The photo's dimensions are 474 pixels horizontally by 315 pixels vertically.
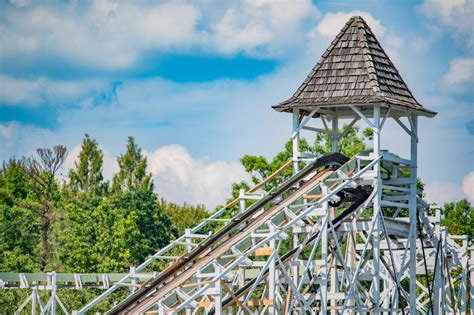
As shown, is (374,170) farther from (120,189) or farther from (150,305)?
(120,189)

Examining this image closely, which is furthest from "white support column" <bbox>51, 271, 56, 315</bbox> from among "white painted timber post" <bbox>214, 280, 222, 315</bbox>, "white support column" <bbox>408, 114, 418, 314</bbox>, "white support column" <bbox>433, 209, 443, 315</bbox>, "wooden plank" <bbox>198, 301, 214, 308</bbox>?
"white support column" <bbox>433, 209, 443, 315</bbox>

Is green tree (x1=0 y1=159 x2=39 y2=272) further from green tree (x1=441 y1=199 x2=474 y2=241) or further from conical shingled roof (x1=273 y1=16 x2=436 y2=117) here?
conical shingled roof (x1=273 y1=16 x2=436 y2=117)

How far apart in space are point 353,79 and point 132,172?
5541 centimetres

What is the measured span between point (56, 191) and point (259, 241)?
53.6 m

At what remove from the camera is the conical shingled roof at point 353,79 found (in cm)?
3453

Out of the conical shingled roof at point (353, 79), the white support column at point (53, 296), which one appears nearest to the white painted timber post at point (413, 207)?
the conical shingled roof at point (353, 79)

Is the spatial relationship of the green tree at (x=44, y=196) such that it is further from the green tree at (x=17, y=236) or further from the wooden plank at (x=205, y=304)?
the wooden plank at (x=205, y=304)

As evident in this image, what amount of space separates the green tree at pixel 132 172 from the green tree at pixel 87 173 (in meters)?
1.33

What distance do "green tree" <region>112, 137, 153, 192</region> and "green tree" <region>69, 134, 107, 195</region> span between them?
1326mm

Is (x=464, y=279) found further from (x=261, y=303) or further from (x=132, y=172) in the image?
(x=132, y=172)

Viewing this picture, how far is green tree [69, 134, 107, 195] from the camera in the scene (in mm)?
87062

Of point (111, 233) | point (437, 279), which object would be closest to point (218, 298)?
point (437, 279)

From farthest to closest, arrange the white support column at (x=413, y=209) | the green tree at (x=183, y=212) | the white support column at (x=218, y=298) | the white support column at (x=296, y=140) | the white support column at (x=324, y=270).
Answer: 1. the green tree at (x=183, y=212)
2. the white support column at (x=413, y=209)
3. the white support column at (x=296, y=140)
4. the white support column at (x=324, y=270)
5. the white support column at (x=218, y=298)

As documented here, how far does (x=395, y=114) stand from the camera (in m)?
36.6
